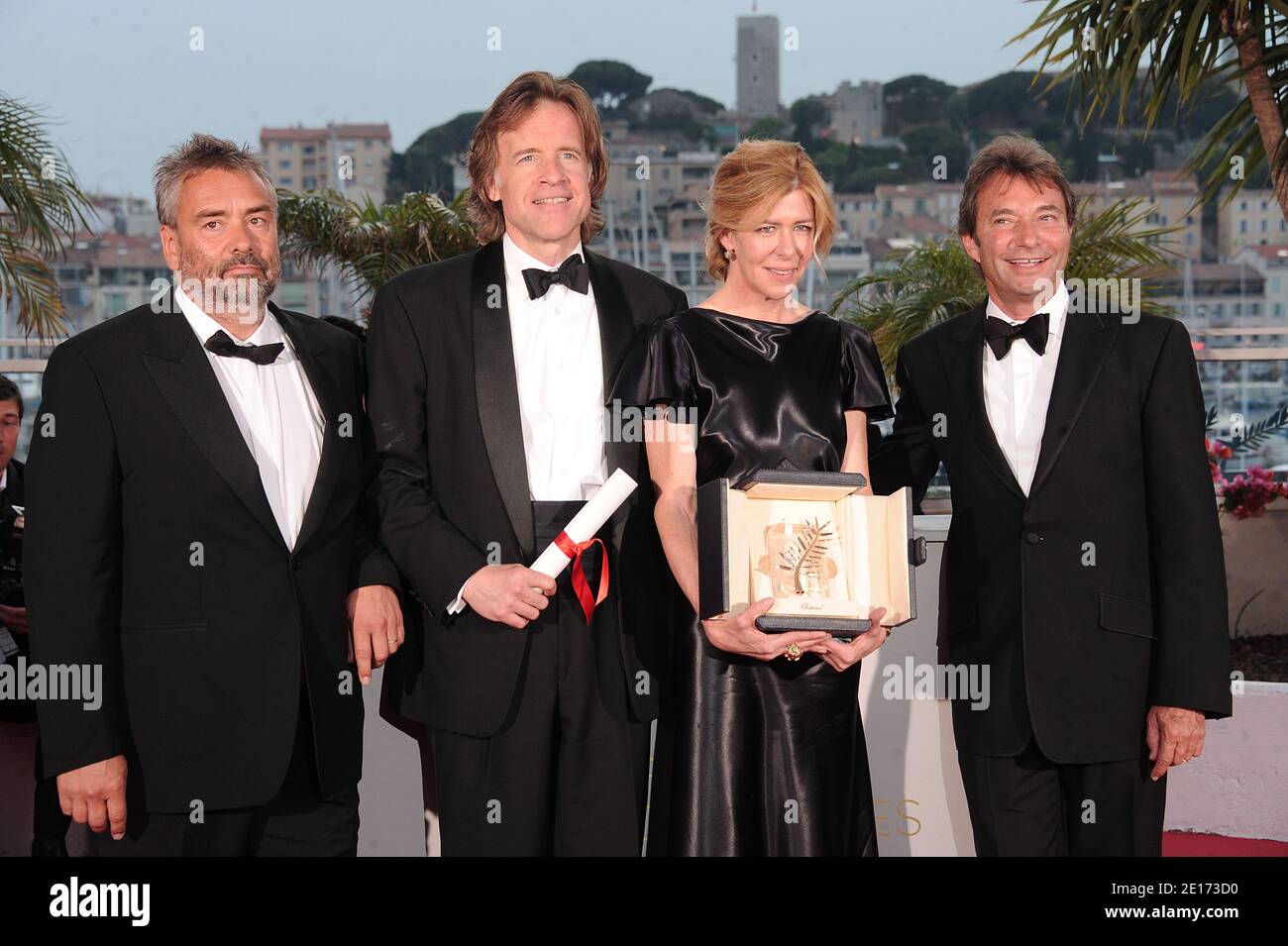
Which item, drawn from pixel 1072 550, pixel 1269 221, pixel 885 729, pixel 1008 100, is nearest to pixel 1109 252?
pixel 885 729

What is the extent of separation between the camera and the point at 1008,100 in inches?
3425

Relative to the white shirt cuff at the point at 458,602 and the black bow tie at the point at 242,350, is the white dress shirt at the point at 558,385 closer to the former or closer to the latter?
the white shirt cuff at the point at 458,602

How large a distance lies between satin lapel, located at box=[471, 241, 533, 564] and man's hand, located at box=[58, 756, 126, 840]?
894mm

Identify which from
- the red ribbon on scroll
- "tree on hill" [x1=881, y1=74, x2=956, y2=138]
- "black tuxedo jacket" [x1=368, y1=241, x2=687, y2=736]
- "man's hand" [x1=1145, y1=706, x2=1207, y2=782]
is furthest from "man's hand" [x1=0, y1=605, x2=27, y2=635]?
"tree on hill" [x1=881, y1=74, x2=956, y2=138]

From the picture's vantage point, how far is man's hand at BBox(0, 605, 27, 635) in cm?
379

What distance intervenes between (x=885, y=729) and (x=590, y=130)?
199 centimetres

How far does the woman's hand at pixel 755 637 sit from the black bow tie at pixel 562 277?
2.58 ft

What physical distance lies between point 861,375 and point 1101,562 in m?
0.65

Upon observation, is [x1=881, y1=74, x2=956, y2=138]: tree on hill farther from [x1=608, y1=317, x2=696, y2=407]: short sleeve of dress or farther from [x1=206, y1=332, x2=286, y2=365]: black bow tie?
[x1=206, y1=332, x2=286, y2=365]: black bow tie

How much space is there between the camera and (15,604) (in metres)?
3.85

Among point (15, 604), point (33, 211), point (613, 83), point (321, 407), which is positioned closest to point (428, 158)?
point (613, 83)

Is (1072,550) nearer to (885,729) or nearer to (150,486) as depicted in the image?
(885,729)

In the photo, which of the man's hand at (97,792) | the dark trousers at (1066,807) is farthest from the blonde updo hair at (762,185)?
the man's hand at (97,792)

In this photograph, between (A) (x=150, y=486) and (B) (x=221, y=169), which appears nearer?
(A) (x=150, y=486)
